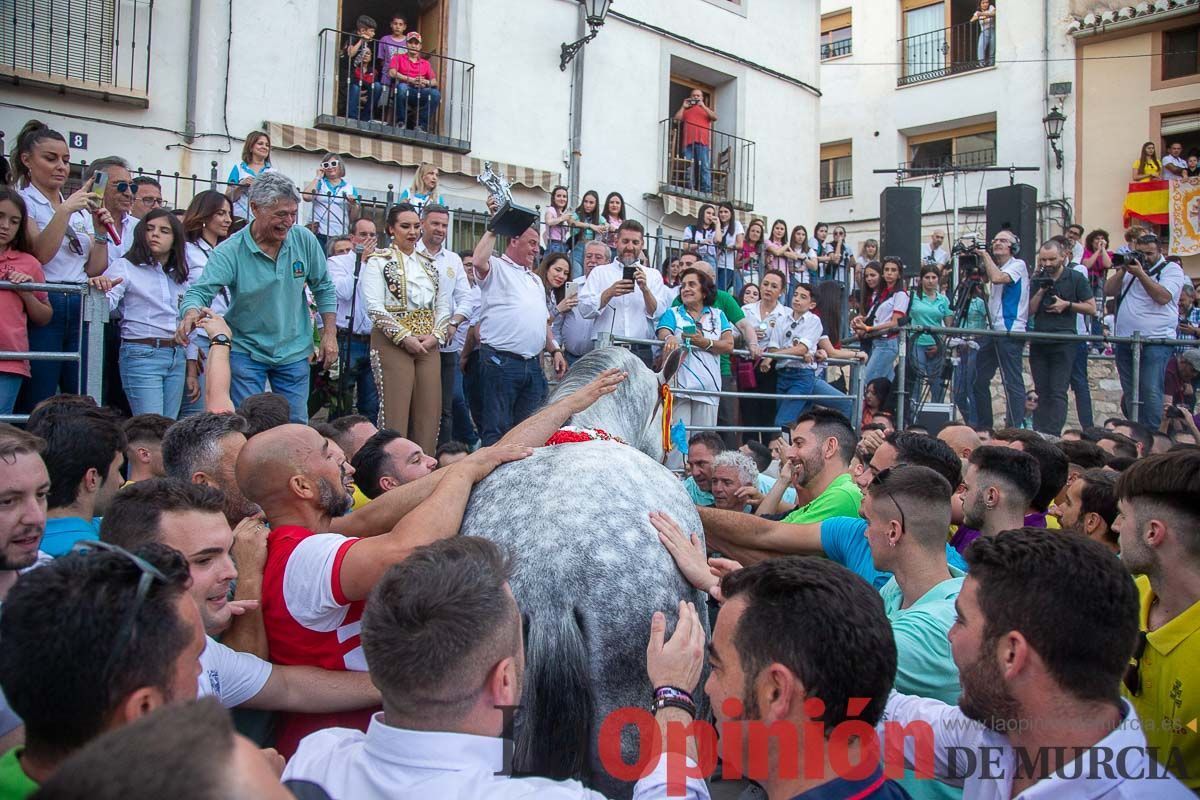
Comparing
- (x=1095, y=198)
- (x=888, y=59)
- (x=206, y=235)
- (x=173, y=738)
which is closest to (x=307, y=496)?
(x=173, y=738)

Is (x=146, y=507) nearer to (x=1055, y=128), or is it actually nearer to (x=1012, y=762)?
(x=1012, y=762)

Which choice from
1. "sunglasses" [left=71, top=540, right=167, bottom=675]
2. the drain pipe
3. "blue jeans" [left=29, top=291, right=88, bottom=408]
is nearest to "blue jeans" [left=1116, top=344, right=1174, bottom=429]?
"blue jeans" [left=29, top=291, right=88, bottom=408]

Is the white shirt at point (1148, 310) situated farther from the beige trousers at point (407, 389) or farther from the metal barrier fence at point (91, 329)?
the metal barrier fence at point (91, 329)

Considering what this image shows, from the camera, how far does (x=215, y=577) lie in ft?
9.28

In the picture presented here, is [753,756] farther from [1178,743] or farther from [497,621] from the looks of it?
[1178,743]

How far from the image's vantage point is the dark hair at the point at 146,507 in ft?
9.25

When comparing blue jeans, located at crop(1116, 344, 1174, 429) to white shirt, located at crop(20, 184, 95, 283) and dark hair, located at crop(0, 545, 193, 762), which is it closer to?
white shirt, located at crop(20, 184, 95, 283)

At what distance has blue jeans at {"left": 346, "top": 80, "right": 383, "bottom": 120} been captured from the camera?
13281mm

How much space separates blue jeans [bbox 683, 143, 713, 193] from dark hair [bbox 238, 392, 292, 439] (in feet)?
41.4

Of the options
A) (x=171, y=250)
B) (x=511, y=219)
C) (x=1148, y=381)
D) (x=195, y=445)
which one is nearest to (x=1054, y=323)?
(x=1148, y=381)

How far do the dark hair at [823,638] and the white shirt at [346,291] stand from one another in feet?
21.7

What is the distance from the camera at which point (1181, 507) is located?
9.82ft

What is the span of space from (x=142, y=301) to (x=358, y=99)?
763 cm

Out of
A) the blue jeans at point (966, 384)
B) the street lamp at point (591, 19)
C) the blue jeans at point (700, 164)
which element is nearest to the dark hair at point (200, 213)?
the blue jeans at point (966, 384)
